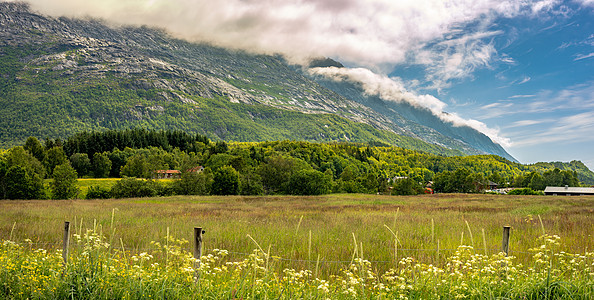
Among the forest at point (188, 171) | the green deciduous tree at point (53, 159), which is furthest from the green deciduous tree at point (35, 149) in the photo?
the green deciduous tree at point (53, 159)

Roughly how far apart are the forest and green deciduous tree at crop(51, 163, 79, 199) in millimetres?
149

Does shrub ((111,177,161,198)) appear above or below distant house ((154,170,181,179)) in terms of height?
below

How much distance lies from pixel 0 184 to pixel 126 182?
1879 cm

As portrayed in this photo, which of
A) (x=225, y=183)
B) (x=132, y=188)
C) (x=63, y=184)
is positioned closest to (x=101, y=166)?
(x=63, y=184)

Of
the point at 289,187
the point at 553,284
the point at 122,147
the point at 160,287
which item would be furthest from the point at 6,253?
the point at 122,147

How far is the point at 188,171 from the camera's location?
222ft

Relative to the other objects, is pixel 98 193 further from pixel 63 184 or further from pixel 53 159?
pixel 53 159

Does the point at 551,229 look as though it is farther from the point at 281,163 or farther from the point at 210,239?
the point at 281,163

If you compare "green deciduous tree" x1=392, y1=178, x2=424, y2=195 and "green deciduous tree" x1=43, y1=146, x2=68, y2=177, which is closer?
"green deciduous tree" x1=392, y1=178, x2=424, y2=195

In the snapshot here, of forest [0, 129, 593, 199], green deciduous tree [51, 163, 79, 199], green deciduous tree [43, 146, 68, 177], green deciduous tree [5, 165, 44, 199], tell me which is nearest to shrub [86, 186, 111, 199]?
forest [0, 129, 593, 199]

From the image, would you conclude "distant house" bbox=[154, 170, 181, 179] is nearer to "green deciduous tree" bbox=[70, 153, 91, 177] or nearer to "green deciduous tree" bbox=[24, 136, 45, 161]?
"green deciduous tree" bbox=[70, 153, 91, 177]

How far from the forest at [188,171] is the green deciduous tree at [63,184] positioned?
0.15 m

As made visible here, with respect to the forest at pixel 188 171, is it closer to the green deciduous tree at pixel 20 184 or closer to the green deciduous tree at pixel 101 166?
the green deciduous tree at pixel 20 184

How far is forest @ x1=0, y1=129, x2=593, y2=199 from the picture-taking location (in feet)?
197
